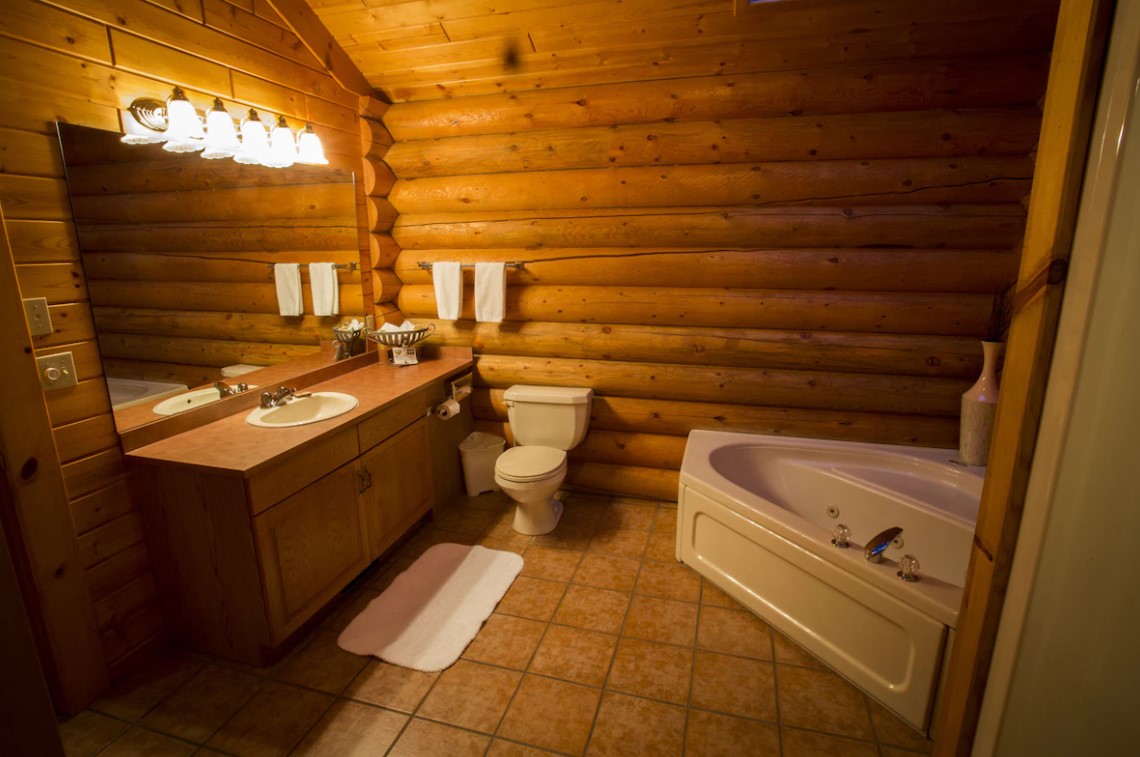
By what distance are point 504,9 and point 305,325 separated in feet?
6.68

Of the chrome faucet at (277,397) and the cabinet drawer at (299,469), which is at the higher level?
the chrome faucet at (277,397)

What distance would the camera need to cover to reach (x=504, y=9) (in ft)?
9.28

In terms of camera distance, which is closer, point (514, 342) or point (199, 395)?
point (199, 395)

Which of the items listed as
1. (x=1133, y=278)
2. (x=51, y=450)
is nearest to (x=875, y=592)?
(x=1133, y=278)

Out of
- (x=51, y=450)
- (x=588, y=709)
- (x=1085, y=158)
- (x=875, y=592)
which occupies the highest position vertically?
(x=1085, y=158)

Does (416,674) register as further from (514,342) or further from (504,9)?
(504,9)

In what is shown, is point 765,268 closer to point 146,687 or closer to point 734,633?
point 734,633

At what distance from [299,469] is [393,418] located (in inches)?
27.3

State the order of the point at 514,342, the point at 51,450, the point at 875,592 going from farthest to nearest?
the point at 514,342
the point at 875,592
the point at 51,450

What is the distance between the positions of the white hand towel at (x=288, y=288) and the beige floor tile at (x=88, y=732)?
1.91 metres

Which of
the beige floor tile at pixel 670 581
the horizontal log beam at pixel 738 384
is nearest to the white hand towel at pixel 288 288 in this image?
the horizontal log beam at pixel 738 384

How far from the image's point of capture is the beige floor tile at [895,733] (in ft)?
6.33

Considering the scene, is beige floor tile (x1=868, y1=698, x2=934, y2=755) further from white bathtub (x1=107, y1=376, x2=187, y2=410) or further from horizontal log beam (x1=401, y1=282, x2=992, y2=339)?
white bathtub (x1=107, y1=376, x2=187, y2=410)

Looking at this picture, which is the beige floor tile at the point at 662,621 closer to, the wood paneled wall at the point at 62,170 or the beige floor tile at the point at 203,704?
the beige floor tile at the point at 203,704
